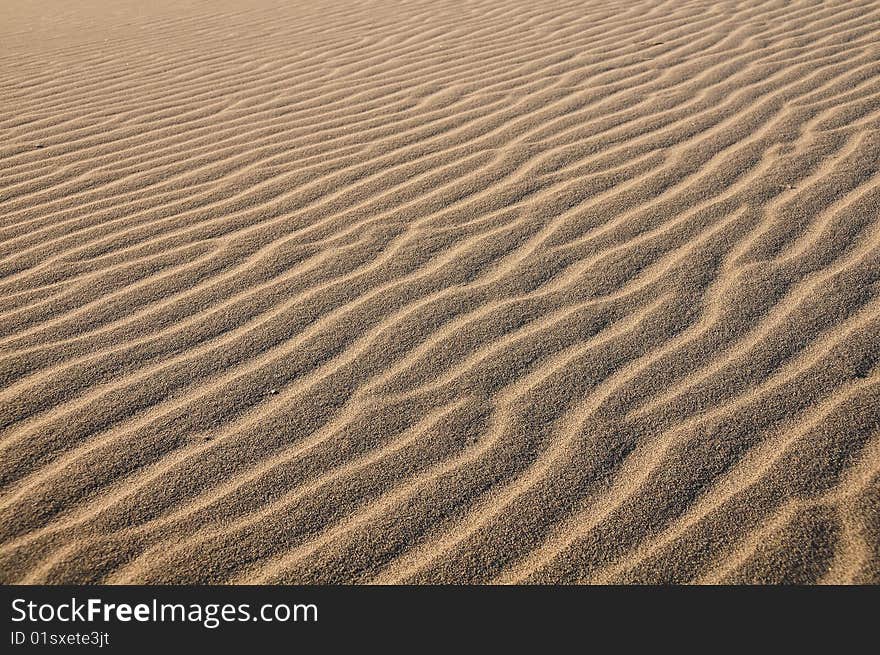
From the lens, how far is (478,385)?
2.44 meters

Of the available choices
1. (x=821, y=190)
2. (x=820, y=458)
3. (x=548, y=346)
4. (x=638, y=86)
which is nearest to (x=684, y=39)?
(x=638, y=86)

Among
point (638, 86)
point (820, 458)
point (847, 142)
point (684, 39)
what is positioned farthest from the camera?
point (684, 39)

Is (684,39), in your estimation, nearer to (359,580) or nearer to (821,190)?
(821,190)

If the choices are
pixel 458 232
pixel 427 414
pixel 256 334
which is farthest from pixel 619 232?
pixel 256 334

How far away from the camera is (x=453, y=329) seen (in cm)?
268

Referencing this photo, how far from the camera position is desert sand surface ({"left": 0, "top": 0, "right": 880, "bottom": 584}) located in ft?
6.50

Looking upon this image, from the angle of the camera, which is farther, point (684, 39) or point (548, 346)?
point (684, 39)

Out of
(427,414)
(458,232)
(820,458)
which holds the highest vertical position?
(458,232)

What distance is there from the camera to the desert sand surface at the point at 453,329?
198 centimetres

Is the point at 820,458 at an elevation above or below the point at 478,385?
below

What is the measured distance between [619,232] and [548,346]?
83 cm

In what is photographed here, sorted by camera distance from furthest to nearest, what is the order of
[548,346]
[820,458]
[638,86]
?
[638,86], [548,346], [820,458]

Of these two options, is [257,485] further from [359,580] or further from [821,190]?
[821,190]

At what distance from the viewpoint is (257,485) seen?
2.13 meters
